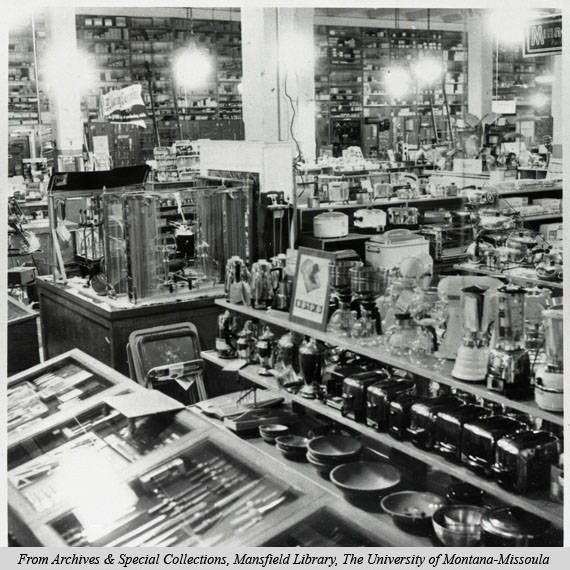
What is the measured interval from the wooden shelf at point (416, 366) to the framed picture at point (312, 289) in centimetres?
4

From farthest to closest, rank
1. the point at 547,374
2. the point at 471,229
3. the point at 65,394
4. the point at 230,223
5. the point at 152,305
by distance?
the point at 471,229
the point at 230,223
the point at 152,305
the point at 65,394
the point at 547,374

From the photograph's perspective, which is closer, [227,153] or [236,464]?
[236,464]

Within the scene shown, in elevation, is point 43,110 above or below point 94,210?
above

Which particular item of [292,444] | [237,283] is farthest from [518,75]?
[292,444]

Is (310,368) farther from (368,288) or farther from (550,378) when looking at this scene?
(550,378)

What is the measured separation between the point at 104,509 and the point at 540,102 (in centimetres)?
1663

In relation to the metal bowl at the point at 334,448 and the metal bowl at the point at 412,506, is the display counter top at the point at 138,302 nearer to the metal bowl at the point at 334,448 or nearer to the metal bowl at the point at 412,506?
the metal bowl at the point at 334,448

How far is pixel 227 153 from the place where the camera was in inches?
234

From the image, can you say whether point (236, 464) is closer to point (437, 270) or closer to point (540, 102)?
point (437, 270)

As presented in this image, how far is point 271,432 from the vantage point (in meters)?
3.11

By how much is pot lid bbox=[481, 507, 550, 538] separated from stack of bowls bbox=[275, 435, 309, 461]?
2.83 ft

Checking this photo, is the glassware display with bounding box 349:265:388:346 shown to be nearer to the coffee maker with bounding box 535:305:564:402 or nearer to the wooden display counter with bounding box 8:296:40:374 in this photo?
the coffee maker with bounding box 535:305:564:402

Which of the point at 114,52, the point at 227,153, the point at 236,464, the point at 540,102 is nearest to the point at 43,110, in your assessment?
the point at 114,52

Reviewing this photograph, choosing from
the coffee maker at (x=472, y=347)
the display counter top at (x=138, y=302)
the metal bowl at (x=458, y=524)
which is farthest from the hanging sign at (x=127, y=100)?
the metal bowl at (x=458, y=524)
